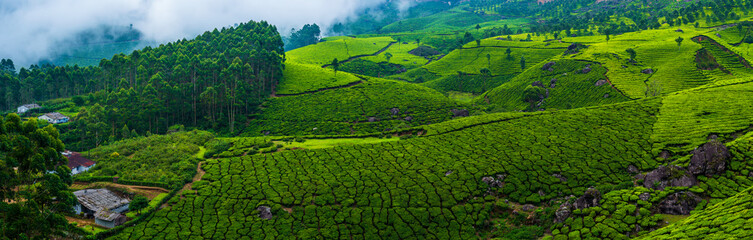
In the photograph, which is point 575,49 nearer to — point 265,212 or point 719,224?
point 719,224

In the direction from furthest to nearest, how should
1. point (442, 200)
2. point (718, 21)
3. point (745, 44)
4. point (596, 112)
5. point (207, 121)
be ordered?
point (718, 21) → point (745, 44) → point (207, 121) → point (596, 112) → point (442, 200)

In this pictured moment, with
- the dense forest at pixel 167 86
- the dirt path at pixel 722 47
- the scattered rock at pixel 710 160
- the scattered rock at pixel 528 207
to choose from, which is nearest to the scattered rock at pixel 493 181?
the scattered rock at pixel 528 207

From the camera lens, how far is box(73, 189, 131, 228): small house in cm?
4484

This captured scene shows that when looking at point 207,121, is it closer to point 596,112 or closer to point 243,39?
point 243,39

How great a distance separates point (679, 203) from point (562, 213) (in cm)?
1034

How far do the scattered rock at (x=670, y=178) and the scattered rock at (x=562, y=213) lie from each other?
985cm

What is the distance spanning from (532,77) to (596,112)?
46.4 metres

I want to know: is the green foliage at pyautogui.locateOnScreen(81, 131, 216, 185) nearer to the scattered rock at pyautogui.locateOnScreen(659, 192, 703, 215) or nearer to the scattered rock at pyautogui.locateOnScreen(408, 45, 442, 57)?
the scattered rock at pyautogui.locateOnScreen(659, 192, 703, 215)

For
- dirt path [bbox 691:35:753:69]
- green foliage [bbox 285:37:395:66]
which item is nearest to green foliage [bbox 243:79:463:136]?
green foliage [bbox 285:37:395:66]

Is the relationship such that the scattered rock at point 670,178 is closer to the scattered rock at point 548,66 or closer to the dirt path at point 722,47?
the scattered rock at point 548,66

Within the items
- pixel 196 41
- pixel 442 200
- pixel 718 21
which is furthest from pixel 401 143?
pixel 718 21

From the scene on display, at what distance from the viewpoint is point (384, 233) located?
44.5 meters

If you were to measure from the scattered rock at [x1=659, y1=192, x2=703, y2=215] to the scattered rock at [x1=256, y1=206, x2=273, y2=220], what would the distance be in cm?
3972

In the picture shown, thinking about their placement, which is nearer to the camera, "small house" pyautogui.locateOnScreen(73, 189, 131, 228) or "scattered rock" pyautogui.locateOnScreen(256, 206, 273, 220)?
"small house" pyautogui.locateOnScreen(73, 189, 131, 228)
